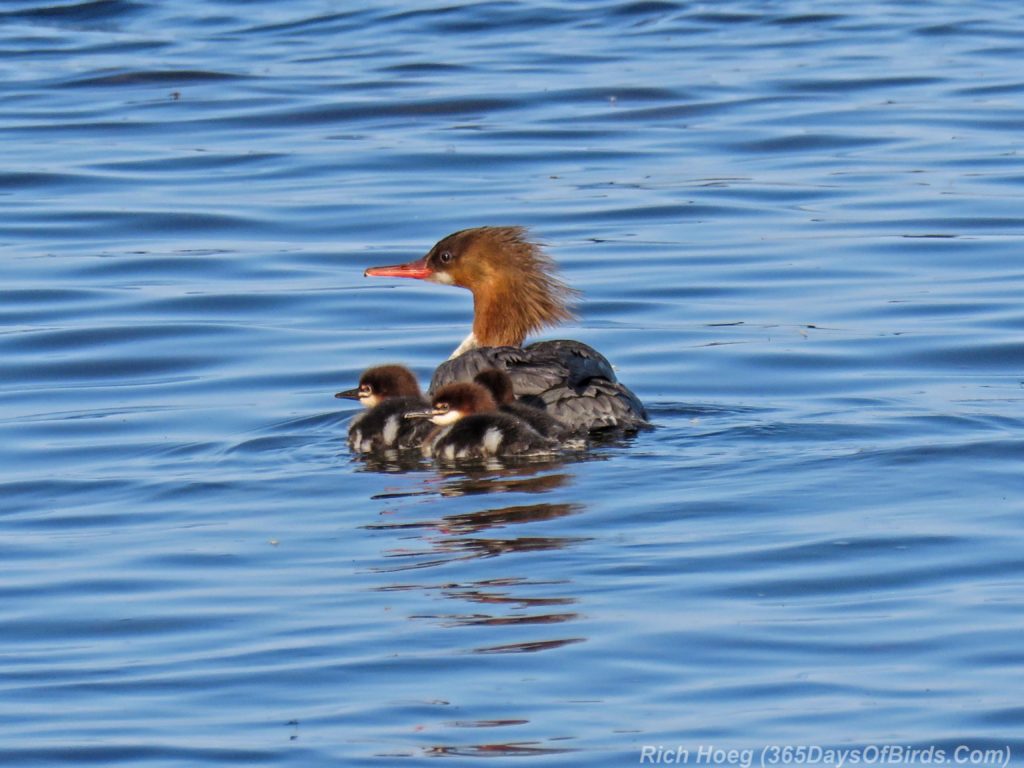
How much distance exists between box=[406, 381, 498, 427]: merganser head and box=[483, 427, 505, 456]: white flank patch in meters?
0.24

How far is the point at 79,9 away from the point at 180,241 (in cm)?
1073

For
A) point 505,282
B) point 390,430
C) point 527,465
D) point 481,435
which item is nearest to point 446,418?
point 390,430

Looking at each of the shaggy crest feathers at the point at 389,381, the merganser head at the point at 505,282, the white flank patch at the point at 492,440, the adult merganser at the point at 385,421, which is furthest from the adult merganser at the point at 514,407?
the merganser head at the point at 505,282

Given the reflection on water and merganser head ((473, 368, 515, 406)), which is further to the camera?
merganser head ((473, 368, 515, 406))

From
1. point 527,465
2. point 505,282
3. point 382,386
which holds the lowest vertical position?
point 527,465

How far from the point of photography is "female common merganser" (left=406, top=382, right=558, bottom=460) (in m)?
7.60

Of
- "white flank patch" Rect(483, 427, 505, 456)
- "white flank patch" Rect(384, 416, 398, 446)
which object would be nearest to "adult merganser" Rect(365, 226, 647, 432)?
"white flank patch" Rect(384, 416, 398, 446)

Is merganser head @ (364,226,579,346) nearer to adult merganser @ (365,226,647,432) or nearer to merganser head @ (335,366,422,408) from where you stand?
adult merganser @ (365,226,647,432)

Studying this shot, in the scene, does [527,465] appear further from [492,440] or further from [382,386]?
[382,386]

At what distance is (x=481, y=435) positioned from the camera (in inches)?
299

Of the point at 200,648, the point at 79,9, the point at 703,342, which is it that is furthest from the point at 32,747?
the point at 79,9

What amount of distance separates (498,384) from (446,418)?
246 millimetres

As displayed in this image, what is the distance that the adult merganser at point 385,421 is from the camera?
798 centimetres

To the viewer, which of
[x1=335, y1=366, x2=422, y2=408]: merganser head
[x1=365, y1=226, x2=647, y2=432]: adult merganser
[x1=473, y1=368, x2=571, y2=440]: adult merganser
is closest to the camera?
[x1=473, y1=368, x2=571, y2=440]: adult merganser
